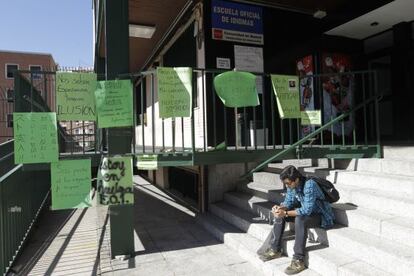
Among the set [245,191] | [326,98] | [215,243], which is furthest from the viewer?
[326,98]

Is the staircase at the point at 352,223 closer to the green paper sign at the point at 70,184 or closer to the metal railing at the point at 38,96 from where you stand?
the green paper sign at the point at 70,184

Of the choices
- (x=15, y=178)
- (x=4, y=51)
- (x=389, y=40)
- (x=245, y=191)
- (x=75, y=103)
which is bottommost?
(x=245, y=191)

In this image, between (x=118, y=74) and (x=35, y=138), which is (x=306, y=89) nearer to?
(x=118, y=74)

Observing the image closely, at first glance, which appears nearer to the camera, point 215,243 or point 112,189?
point 112,189

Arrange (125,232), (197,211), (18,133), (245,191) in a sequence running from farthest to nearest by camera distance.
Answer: (197,211)
(245,191)
(125,232)
(18,133)

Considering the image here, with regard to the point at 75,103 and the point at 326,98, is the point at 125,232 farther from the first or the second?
the point at 326,98

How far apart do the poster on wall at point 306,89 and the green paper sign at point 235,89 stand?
8.97ft

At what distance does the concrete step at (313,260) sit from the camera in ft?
10.6

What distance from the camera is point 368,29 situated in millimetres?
7035

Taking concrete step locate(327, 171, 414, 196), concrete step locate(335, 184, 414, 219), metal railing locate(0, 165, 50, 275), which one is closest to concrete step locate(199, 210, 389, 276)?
concrete step locate(335, 184, 414, 219)

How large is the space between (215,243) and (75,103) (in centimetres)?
261

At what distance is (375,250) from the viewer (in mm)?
3236

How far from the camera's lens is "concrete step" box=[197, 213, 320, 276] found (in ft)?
12.4

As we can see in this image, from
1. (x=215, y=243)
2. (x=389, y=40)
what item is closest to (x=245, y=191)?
(x=215, y=243)
